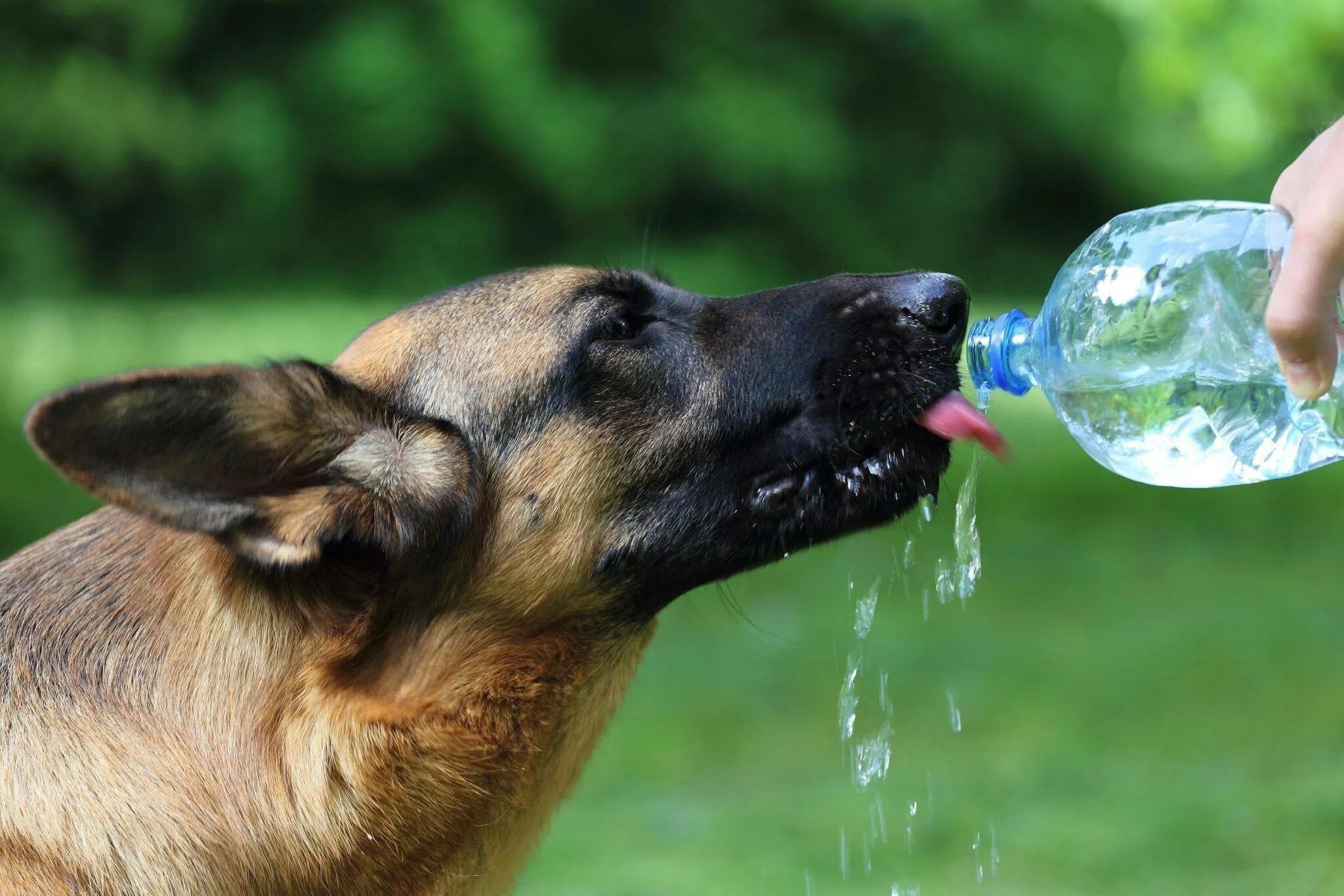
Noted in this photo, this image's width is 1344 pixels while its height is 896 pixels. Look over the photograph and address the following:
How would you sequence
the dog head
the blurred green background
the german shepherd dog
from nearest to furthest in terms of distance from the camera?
the german shepherd dog, the dog head, the blurred green background

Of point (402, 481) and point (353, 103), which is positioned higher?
point (402, 481)

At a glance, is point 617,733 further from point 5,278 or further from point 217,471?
point 5,278

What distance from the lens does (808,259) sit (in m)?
21.8

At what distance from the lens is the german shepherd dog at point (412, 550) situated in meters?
2.89

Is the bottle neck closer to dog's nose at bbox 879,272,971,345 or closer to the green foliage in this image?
dog's nose at bbox 879,272,971,345

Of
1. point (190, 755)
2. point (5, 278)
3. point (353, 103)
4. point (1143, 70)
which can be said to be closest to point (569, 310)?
point (190, 755)

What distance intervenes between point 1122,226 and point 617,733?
4632 millimetres

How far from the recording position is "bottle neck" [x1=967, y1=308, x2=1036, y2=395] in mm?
3611

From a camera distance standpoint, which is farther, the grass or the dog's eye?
the grass

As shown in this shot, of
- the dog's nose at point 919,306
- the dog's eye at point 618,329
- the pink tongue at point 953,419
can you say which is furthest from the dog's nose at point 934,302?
the dog's eye at point 618,329

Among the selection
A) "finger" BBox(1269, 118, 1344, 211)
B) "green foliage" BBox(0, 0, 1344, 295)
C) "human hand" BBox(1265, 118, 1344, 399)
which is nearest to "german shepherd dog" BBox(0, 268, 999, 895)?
"finger" BBox(1269, 118, 1344, 211)

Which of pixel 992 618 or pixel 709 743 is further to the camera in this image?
pixel 992 618

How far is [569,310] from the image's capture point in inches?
140

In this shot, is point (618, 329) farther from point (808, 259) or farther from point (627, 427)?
point (808, 259)
